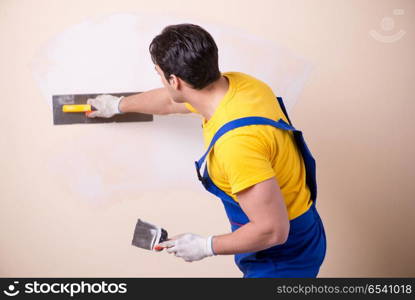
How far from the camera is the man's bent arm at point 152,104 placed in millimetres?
1413

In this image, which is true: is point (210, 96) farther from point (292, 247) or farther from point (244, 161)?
point (292, 247)

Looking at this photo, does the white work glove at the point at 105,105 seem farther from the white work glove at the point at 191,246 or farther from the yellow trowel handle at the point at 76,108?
the white work glove at the point at 191,246

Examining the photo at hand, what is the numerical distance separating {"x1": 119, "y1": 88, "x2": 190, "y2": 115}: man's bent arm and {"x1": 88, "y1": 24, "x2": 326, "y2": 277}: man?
0.26 m

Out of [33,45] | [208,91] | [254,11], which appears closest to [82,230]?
[33,45]

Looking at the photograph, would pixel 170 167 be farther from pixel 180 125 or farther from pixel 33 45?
pixel 33 45

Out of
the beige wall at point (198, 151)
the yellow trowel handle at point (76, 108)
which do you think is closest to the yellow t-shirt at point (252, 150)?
the beige wall at point (198, 151)

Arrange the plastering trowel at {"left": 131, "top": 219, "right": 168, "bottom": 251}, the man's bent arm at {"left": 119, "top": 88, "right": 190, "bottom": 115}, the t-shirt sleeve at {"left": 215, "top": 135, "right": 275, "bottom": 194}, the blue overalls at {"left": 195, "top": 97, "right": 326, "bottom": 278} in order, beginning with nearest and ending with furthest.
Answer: the t-shirt sleeve at {"left": 215, "top": 135, "right": 275, "bottom": 194}, the blue overalls at {"left": 195, "top": 97, "right": 326, "bottom": 278}, the plastering trowel at {"left": 131, "top": 219, "right": 168, "bottom": 251}, the man's bent arm at {"left": 119, "top": 88, "right": 190, "bottom": 115}

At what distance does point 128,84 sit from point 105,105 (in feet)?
0.35

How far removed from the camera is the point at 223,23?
58.4 inches

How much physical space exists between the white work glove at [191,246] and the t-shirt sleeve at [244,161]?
0.23m

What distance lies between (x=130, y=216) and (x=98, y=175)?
19cm

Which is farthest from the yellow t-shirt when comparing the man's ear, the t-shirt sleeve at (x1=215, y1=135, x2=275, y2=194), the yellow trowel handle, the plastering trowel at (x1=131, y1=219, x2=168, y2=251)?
the yellow trowel handle

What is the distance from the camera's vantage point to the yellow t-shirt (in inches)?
38.7

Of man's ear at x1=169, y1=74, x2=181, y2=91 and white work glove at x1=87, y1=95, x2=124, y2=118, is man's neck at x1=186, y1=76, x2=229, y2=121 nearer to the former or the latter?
man's ear at x1=169, y1=74, x2=181, y2=91
